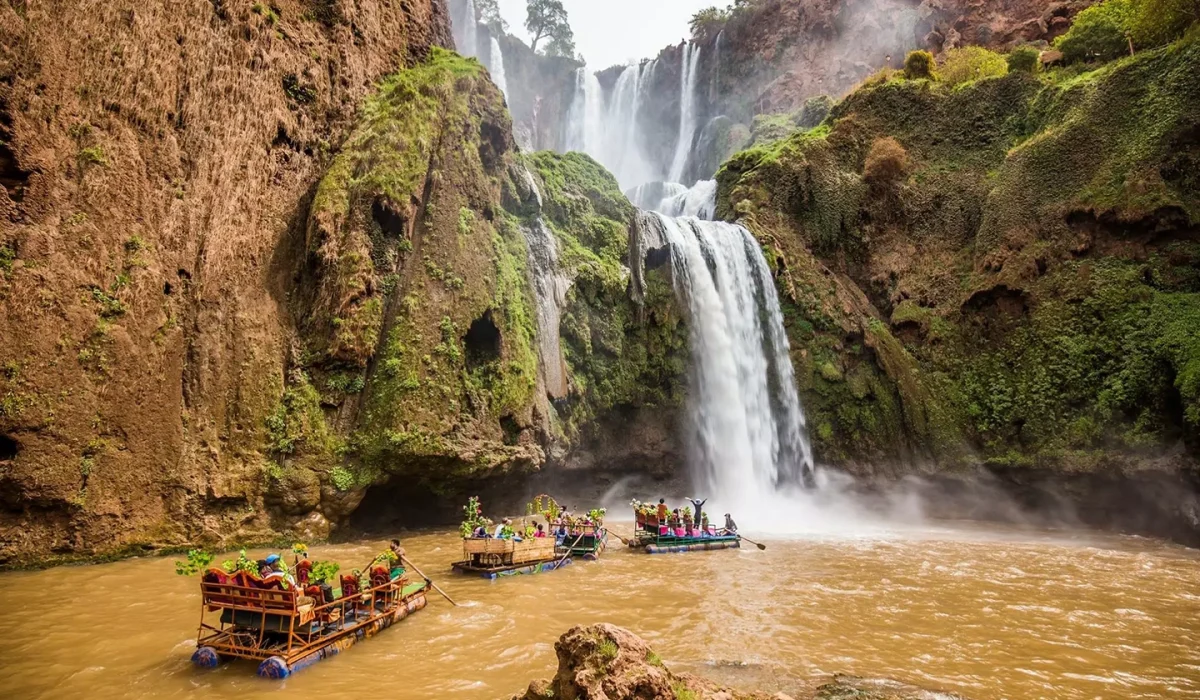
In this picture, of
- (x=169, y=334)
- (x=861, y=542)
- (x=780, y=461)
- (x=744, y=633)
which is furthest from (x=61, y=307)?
(x=780, y=461)

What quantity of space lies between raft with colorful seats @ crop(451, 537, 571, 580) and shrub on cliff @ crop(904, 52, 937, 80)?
98.8ft

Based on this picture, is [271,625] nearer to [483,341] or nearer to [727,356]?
[483,341]

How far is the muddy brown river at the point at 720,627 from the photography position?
7363 millimetres

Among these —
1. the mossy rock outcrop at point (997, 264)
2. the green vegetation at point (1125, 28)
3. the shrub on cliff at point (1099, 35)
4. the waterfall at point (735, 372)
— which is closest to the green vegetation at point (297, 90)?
the waterfall at point (735, 372)

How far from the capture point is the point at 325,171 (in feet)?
62.3

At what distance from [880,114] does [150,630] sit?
107ft

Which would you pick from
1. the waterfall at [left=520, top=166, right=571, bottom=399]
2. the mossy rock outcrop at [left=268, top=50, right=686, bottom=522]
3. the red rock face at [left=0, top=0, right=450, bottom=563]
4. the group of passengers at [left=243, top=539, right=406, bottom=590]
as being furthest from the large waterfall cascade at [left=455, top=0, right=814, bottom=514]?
the group of passengers at [left=243, top=539, right=406, bottom=590]

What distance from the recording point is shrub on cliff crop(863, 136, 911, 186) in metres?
27.8

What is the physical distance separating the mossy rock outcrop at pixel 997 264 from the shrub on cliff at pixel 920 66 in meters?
2.28

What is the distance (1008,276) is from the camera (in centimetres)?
2312

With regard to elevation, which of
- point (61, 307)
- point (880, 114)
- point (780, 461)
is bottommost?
point (780, 461)

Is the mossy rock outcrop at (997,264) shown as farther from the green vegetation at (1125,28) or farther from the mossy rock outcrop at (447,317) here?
the mossy rock outcrop at (447,317)

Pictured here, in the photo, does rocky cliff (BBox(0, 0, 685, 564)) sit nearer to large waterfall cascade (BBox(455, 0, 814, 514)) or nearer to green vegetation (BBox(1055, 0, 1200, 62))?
large waterfall cascade (BBox(455, 0, 814, 514))

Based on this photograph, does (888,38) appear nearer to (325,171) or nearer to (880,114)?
(880,114)
